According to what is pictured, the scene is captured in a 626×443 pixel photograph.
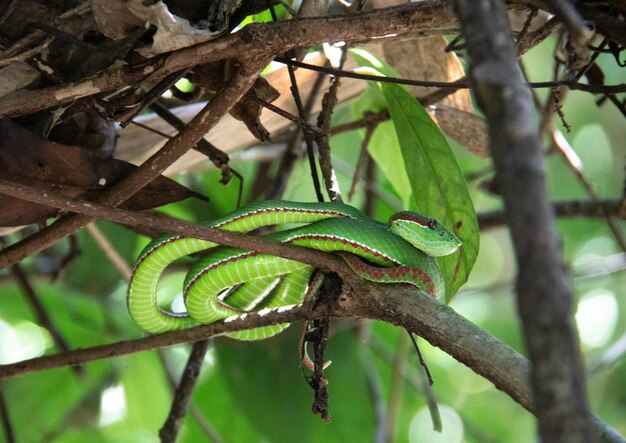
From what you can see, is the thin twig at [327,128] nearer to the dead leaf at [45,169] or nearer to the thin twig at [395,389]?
the dead leaf at [45,169]

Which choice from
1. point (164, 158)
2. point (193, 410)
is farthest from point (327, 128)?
point (193, 410)

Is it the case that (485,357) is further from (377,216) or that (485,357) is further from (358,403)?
(377,216)

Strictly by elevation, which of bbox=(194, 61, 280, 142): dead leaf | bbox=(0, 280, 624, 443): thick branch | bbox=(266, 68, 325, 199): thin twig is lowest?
bbox=(0, 280, 624, 443): thick branch

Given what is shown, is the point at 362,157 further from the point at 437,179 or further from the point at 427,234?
the point at 427,234

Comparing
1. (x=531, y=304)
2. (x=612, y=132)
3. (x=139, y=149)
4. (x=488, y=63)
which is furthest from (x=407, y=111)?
(x=612, y=132)

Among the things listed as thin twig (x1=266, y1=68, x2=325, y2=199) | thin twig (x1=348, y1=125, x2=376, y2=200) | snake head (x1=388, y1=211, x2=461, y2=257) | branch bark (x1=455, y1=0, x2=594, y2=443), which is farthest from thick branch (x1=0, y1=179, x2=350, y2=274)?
thin twig (x1=266, y1=68, x2=325, y2=199)

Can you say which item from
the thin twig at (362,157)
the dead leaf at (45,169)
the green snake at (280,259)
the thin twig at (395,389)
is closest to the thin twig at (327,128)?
the green snake at (280,259)

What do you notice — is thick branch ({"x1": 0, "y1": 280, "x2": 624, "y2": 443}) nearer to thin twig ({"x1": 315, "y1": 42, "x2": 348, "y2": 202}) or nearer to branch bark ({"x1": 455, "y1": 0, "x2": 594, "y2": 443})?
thin twig ({"x1": 315, "y1": 42, "x2": 348, "y2": 202})
